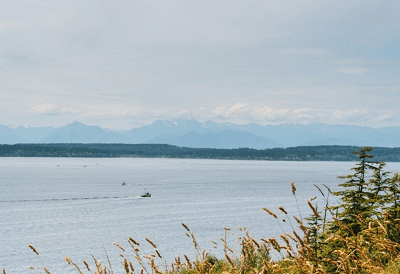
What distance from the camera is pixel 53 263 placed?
54281mm

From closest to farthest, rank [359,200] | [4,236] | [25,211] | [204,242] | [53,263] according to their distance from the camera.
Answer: [359,200] → [53,263] → [204,242] → [4,236] → [25,211]

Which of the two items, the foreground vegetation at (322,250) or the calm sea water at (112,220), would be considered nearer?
the foreground vegetation at (322,250)

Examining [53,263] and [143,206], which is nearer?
[53,263]

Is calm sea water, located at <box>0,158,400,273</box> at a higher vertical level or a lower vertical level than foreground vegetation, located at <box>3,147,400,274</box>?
lower

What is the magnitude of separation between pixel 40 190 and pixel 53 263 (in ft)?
310

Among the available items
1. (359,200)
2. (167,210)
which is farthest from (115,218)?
(359,200)

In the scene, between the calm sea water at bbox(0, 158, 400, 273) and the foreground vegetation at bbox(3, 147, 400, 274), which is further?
the calm sea water at bbox(0, 158, 400, 273)

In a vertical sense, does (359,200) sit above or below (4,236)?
above

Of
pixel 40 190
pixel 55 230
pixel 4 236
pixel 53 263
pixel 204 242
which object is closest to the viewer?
pixel 53 263

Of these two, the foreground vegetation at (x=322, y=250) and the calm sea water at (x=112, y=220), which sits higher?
the foreground vegetation at (x=322, y=250)

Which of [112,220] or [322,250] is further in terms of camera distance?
[112,220]

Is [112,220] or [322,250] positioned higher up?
[322,250]

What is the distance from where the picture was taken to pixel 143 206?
108 metres

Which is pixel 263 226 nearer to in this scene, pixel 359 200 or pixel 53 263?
pixel 53 263
